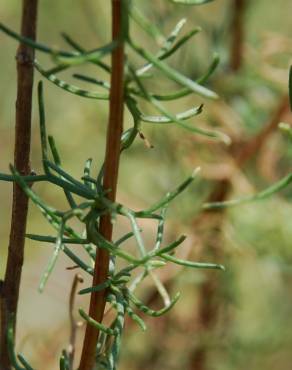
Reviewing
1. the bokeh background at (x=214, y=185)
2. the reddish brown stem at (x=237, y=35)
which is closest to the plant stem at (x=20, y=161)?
the bokeh background at (x=214, y=185)

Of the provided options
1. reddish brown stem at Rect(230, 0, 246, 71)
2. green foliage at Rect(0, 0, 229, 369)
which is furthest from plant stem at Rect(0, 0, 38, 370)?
reddish brown stem at Rect(230, 0, 246, 71)

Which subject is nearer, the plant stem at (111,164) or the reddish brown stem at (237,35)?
the plant stem at (111,164)

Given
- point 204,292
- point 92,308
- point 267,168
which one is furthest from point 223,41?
point 92,308

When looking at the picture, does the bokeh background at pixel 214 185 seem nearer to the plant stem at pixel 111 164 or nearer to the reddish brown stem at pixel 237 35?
the reddish brown stem at pixel 237 35

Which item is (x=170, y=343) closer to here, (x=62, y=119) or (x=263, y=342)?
(x=263, y=342)

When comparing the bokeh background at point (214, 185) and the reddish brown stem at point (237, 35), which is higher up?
the reddish brown stem at point (237, 35)
